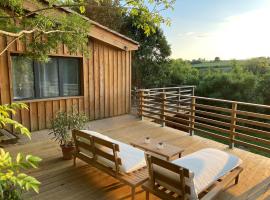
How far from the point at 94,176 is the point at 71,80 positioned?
12.2 feet

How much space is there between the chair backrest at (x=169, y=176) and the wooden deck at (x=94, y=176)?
60cm

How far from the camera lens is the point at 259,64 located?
1587cm

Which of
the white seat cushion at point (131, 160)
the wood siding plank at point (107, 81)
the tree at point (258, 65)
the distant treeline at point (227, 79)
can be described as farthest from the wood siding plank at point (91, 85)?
the tree at point (258, 65)

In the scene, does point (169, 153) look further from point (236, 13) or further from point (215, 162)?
point (236, 13)

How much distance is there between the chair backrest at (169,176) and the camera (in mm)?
2416

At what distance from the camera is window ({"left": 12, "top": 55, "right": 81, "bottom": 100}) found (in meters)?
5.44

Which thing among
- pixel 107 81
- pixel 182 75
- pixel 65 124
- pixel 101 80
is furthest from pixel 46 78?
pixel 182 75

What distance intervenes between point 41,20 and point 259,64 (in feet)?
53.1

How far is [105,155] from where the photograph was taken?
10.6 feet

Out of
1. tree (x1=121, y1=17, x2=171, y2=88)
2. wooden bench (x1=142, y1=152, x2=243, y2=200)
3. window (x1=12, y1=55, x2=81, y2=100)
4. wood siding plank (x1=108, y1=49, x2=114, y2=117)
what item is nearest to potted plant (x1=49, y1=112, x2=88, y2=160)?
wooden bench (x1=142, y1=152, x2=243, y2=200)

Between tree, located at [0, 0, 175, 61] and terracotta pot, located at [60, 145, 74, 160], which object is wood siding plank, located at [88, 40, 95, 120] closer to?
tree, located at [0, 0, 175, 61]

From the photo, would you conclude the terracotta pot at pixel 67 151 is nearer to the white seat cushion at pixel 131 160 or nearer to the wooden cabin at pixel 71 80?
the wooden cabin at pixel 71 80

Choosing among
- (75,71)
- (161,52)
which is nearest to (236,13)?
(161,52)

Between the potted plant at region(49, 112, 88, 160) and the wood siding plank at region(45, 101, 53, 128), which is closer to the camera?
the potted plant at region(49, 112, 88, 160)
